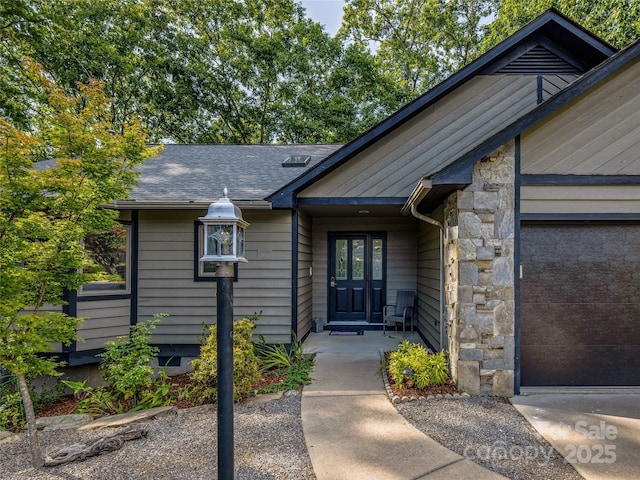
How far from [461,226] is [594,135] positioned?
5.74 feet

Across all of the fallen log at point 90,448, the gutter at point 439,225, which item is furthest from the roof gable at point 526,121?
the fallen log at point 90,448

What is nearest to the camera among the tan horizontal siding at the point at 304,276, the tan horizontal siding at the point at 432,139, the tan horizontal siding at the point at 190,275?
the tan horizontal siding at the point at 432,139

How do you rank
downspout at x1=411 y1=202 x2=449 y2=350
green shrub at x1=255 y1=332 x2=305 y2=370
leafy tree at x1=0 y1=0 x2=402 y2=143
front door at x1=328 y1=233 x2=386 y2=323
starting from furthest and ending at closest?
leafy tree at x1=0 y1=0 x2=402 y2=143 < front door at x1=328 y1=233 x2=386 y2=323 < green shrub at x1=255 y1=332 x2=305 y2=370 < downspout at x1=411 y1=202 x2=449 y2=350

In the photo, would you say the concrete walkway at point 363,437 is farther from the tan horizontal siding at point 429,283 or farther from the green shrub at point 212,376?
the tan horizontal siding at point 429,283

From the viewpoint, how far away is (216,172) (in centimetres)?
696

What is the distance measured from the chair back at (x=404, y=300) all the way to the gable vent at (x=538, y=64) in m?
4.25

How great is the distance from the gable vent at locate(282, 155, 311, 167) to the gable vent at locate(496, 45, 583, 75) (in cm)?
367

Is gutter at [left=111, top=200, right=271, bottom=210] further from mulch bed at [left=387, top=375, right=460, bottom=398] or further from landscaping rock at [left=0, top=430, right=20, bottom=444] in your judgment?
mulch bed at [left=387, top=375, right=460, bottom=398]

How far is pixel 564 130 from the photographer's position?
13.1ft

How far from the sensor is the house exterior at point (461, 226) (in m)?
4.00

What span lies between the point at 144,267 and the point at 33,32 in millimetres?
12547

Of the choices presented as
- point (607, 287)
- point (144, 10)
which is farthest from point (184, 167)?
point (144, 10)

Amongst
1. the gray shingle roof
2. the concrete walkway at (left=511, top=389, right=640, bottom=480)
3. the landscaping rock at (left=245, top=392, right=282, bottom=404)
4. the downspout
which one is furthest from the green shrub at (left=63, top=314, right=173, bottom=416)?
the concrete walkway at (left=511, top=389, right=640, bottom=480)

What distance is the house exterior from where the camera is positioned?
400cm
